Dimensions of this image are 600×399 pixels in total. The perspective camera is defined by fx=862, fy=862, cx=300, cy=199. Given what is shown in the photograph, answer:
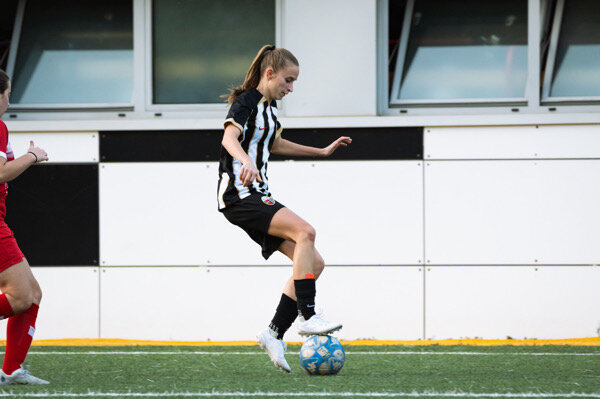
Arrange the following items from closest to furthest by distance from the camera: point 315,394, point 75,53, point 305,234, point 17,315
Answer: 1. point 315,394
2. point 17,315
3. point 305,234
4. point 75,53

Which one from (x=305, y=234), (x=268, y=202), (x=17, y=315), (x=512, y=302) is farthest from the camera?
(x=512, y=302)

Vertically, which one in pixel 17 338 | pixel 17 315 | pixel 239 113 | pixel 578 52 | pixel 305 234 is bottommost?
pixel 17 338

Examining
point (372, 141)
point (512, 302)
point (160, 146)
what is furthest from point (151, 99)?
point (512, 302)

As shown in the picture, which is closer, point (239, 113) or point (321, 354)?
point (321, 354)

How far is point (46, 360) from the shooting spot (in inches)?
238

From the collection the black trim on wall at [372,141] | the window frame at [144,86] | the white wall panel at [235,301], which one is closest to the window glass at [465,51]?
the black trim on wall at [372,141]

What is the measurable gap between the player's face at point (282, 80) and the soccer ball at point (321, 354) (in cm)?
143

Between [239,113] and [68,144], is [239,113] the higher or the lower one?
the higher one

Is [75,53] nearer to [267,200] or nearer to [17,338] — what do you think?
[267,200]

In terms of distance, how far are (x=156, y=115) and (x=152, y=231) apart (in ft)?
3.75

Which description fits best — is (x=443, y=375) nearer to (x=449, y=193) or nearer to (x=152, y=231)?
(x=449, y=193)

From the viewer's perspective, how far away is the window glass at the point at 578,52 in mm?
8055

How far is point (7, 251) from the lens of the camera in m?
4.48

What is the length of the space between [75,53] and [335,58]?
8.70 feet
